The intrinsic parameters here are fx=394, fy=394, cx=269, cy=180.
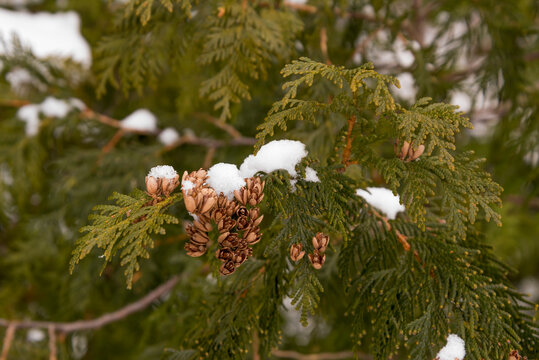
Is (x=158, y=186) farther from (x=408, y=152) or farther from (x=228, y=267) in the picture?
(x=408, y=152)

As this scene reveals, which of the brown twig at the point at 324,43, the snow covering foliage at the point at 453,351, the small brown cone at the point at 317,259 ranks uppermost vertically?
the brown twig at the point at 324,43

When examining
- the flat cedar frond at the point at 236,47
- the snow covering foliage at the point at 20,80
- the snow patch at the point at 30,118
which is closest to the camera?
the flat cedar frond at the point at 236,47

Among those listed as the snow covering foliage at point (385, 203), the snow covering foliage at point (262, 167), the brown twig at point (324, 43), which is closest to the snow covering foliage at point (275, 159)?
the snow covering foliage at point (262, 167)

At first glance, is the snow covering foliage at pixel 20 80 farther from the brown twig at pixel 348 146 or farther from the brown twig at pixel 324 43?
the brown twig at pixel 348 146

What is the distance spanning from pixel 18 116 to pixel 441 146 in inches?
61.7

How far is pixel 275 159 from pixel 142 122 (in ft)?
3.45

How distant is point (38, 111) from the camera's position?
5.05ft

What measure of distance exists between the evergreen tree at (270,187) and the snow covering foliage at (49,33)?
0.05 meters

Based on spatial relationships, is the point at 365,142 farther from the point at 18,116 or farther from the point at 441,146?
the point at 18,116

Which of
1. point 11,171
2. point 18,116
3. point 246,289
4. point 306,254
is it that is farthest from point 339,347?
point 18,116

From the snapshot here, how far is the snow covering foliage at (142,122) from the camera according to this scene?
5.19ft

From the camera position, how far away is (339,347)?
175 cm

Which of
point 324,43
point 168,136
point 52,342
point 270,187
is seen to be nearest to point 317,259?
point 270,187

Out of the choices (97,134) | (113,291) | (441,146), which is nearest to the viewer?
(441,146)
